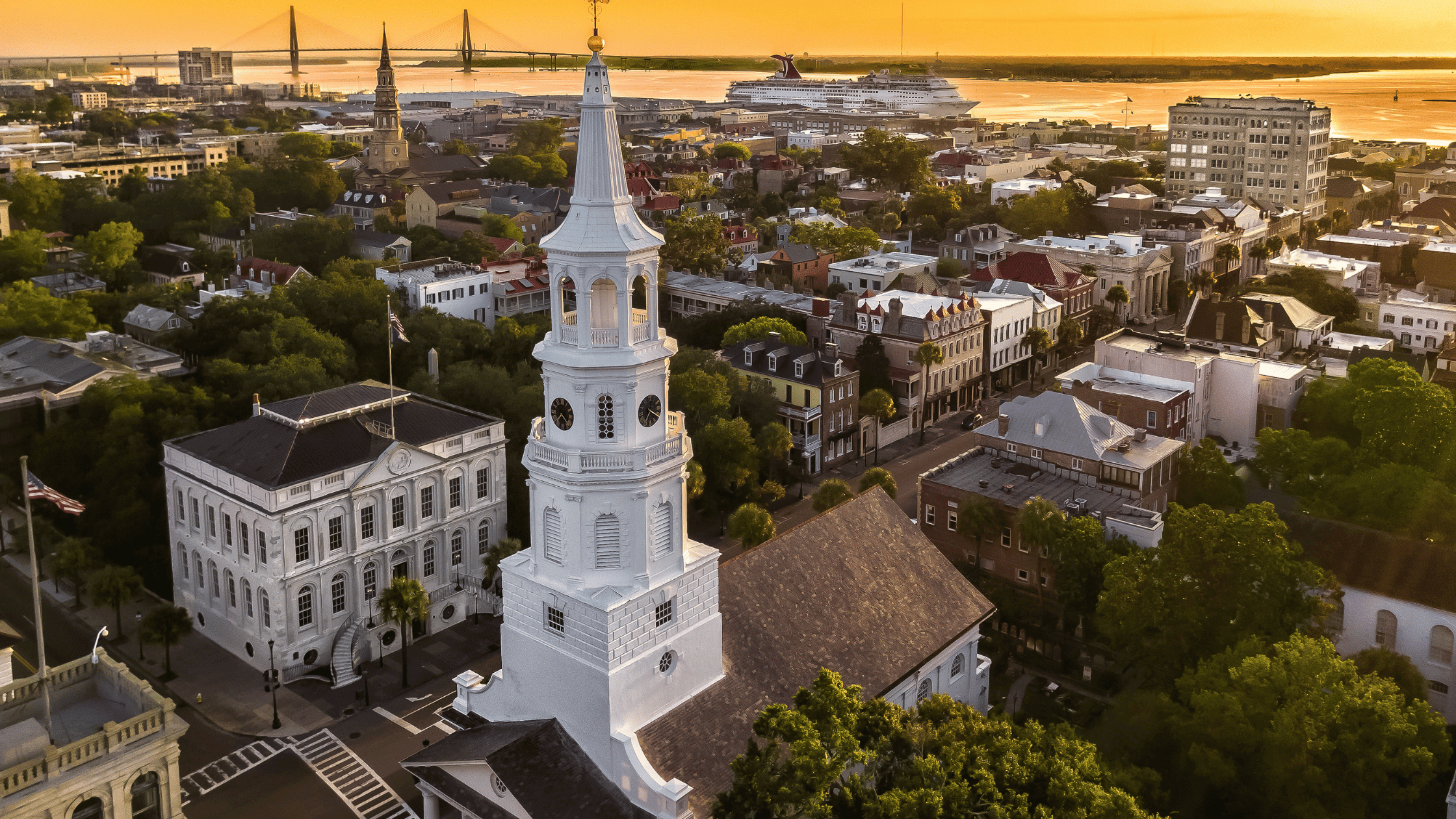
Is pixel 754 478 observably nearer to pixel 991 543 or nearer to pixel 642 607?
pixel 991 543

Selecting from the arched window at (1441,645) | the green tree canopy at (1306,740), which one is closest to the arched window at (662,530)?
the green tree canopy at (1306,740)

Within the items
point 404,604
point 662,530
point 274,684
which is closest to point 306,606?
point 274,684

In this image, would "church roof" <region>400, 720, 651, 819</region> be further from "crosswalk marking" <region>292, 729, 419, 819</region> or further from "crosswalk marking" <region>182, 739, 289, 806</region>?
"crosswalk marking" <region>182, 739, 289, 806</region>

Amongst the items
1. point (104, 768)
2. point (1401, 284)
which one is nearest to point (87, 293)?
point (104, 768)

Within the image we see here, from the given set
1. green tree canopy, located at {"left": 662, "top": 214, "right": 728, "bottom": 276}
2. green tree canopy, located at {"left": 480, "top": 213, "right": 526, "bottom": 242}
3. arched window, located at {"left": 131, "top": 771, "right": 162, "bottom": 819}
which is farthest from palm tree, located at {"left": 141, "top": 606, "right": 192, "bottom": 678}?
green tree canopy, located at {"left": 480, "top": 213, "right": 526, "bottom": 242}

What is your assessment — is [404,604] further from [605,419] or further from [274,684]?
[605,419]

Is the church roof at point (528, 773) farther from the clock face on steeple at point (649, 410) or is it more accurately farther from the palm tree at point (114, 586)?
the palm tree at point (114, 586)

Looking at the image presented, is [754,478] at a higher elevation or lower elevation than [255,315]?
lower
